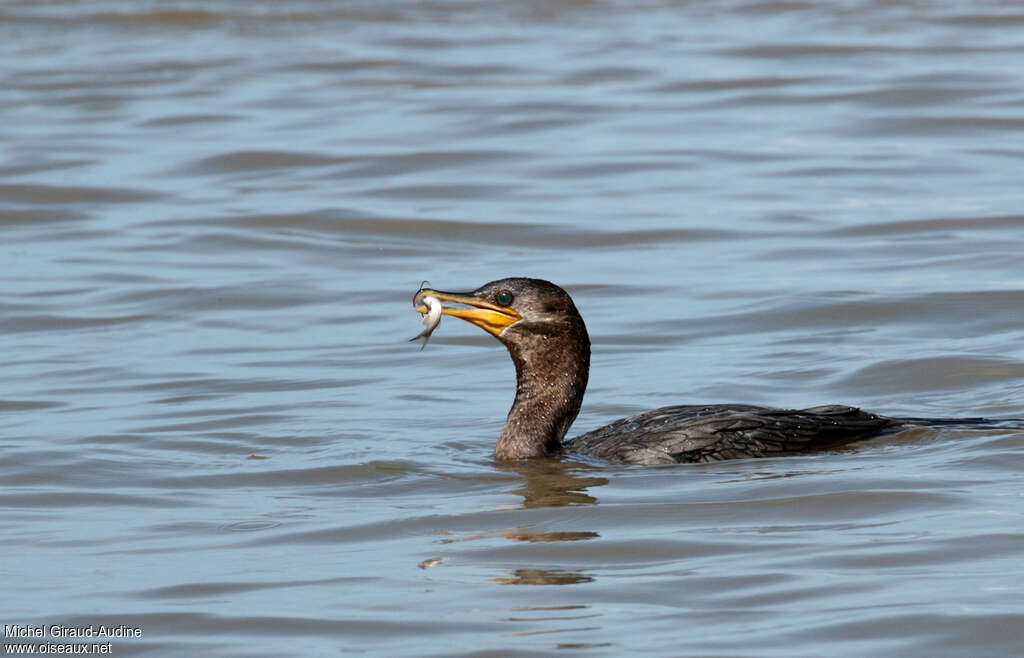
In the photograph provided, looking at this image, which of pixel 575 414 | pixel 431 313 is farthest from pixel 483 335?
pixel 431 313

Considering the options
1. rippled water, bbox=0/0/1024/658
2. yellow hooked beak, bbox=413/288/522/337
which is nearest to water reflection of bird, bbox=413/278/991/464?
yellow hooked beak, bbox=413/288/522/337

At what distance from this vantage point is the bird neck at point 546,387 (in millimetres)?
8938

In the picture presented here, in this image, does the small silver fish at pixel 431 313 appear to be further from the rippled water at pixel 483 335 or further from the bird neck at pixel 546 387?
the rippled water at pixel 483 335

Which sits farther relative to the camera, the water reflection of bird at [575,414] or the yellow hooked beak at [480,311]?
the yellow hooked beak at [480,311]

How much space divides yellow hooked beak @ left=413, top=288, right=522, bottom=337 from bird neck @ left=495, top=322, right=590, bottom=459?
0.16m

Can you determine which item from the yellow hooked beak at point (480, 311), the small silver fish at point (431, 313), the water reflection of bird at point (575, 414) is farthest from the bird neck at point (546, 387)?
the small silver fish at point (431, 313)

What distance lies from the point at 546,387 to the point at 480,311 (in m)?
0.51

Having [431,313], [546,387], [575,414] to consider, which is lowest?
[575,414]

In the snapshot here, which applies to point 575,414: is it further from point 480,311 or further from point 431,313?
point 431,313

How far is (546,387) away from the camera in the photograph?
9.06m

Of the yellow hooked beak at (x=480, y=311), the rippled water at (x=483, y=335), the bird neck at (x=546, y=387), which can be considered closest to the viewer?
the rippled water at (x=483, y=335)

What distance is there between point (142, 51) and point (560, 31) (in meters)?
4.96

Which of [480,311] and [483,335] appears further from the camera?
[483,335]

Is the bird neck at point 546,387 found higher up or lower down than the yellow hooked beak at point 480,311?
lower down
